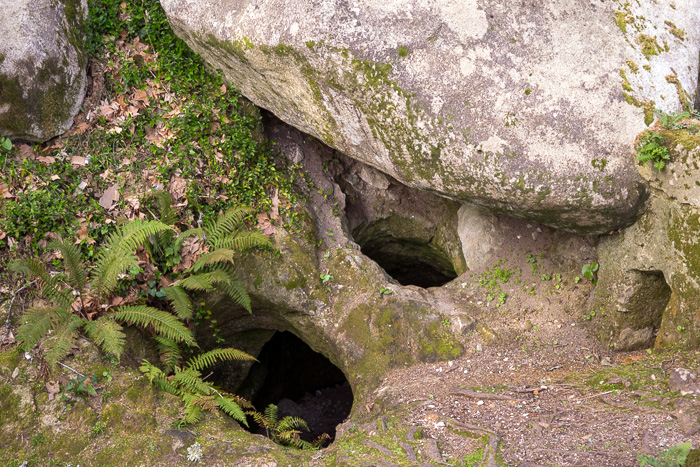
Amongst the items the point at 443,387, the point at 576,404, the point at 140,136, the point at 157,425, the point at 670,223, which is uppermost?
the point at 670,223

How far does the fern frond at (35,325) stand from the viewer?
17.2 feet

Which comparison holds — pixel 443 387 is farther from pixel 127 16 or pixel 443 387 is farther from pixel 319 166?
pixel 127 16

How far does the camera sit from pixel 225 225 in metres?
6.71

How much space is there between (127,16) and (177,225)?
3.08 m

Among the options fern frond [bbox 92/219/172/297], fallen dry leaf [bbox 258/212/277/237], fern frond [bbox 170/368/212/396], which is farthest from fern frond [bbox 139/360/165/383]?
fallen dry leaf [bbox 258/212/277/237]

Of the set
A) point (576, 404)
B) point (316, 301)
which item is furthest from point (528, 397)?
point (316, 301)

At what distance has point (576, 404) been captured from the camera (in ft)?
16.8

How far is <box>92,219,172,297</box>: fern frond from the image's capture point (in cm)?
583

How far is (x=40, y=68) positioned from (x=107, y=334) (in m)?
3.44

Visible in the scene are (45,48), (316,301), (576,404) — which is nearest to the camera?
(576,404)

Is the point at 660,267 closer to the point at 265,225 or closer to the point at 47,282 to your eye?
the point at 265,225

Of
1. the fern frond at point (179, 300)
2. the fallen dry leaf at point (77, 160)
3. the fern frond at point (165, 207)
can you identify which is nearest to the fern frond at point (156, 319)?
the fern frond at point (179, 300)

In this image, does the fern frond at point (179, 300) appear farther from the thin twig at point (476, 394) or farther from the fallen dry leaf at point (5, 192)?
the thin twig at point (476, 394)

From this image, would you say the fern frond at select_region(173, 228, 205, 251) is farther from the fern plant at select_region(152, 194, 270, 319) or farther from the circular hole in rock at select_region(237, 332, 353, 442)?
the circular hole in rock at select_region(237, 332, 353, 442)
